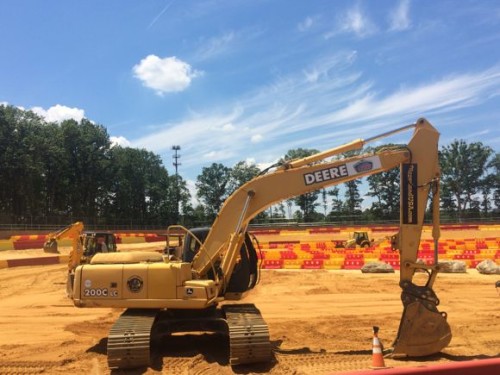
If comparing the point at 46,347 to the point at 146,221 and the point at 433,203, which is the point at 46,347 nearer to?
the point at 433,203

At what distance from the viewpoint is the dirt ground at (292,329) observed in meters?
8.42

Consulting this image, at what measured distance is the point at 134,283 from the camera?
28.1ft

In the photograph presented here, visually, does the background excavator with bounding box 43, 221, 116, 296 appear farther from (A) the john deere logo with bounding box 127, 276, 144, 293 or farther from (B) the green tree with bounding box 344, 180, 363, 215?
(B) the green tree with bounding box 344, 180, 363, 215

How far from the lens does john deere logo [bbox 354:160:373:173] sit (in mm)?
8875

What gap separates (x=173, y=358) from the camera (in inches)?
345

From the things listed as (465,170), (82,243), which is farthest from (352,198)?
(82,243)

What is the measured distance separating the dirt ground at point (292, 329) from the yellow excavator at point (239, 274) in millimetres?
515

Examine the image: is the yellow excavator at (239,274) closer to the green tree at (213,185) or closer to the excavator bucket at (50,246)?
the excavator bucket at (50,246)

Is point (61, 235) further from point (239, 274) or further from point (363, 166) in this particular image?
point (363, 166)

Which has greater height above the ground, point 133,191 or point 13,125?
point 13,125

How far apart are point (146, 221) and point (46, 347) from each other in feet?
263

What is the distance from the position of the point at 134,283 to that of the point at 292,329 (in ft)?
15.0

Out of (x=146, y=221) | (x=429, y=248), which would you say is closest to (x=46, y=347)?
(x=429, y=248)

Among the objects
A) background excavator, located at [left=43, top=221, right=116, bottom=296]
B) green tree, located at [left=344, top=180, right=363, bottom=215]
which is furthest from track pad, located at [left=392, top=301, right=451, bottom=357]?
green tree, located at [left=344, top=180, right=363, bottom=215]
